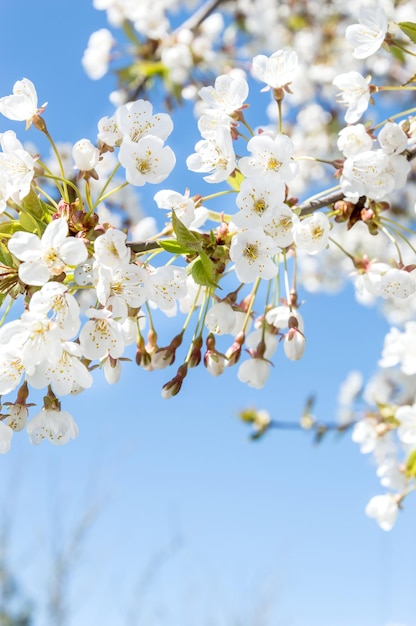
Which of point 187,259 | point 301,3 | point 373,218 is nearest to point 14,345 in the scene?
point 187,259

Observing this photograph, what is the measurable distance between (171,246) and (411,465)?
1197 mm

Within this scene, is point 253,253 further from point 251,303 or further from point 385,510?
point 385,510

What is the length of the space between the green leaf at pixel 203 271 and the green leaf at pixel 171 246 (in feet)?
0.09

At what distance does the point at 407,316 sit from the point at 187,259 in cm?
586

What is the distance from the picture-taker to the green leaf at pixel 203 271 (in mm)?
990

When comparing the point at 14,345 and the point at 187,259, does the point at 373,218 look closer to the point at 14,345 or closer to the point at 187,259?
the point at 187,259

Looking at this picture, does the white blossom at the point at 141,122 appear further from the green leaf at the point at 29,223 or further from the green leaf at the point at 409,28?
the green leaf at the point at 409,28

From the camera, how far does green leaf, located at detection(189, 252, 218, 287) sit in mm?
990

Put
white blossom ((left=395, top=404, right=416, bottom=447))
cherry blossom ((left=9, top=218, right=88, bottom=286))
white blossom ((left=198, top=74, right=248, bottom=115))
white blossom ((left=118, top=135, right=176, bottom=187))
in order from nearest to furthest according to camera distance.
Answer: cherry blossom ((left=9, top=218, right=88, bottom=286)), white blossom ((left=118, top=135, right=176, bottom=187)), white blossom ((left=198, top=74, right=248, bottom=115)), white blossom ((left=395, top=404, right=416, bottom=447))

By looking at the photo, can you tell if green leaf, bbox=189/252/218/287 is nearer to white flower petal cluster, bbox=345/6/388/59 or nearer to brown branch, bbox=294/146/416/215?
brown branch, bbox=294/146/416/215

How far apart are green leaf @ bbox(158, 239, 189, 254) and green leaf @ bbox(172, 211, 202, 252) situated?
0.03 meters

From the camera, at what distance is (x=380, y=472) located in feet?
6.68

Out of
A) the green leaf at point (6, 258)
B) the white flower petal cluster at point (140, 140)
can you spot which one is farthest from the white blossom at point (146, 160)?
the green leaf at point (6, 258)

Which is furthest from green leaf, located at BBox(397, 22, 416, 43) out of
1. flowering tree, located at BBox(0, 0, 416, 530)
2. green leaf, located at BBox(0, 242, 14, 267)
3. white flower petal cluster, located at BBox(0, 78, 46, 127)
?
green leaf, located at BBox(0, 242, 14, 267)
